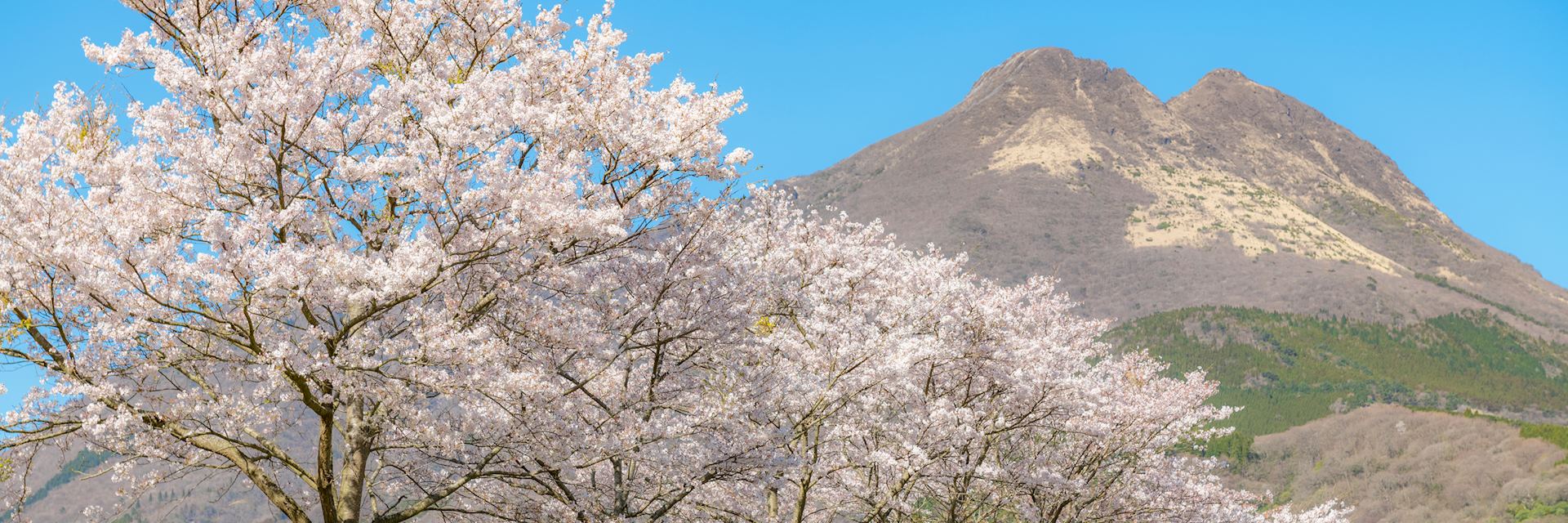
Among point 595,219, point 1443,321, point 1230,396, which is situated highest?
point 1443,321

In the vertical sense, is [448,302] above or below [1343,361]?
below

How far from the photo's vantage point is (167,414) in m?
8.16

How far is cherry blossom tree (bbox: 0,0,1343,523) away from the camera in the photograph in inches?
301

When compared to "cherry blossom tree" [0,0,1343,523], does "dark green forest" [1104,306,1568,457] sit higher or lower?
higher

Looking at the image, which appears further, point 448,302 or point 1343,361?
point 1343,361

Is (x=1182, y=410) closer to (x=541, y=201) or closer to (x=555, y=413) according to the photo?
(x=555, y=413)

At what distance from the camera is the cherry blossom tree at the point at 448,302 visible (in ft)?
25.1

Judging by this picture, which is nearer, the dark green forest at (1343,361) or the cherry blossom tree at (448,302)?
the cherry blossom tree at (448,302)

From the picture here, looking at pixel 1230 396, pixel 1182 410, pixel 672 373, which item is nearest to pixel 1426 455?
pixel 1230 396

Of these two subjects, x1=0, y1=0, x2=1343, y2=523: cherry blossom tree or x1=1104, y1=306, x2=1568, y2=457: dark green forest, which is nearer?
x1=0, y1=0, x2=1343, y2=523: cherry blossom tree

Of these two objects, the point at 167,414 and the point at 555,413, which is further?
the point at 555,413

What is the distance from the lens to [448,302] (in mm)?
8539

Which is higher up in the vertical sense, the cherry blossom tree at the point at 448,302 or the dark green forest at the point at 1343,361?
the dark green forest at the point at 1343,361

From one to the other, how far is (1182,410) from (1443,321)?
639 feet
